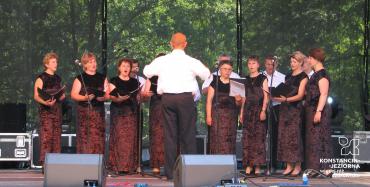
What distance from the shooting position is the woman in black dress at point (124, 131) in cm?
1207

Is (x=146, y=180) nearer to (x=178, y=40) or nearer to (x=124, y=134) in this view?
(x=124, y=134)

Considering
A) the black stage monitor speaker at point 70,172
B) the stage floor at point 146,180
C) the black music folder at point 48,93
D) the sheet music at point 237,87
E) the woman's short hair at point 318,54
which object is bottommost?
the stage floor at point 146,180

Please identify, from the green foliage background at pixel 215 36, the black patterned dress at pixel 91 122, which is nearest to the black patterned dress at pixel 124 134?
the black patterned dress at pixel 91 122

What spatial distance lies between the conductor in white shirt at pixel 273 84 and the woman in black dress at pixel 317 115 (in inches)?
18.3

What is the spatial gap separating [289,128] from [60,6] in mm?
5659

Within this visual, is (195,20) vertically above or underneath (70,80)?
above

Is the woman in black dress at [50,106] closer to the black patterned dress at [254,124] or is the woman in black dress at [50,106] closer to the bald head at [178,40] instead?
the bald head at [178,40]

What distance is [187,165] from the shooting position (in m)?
8.66

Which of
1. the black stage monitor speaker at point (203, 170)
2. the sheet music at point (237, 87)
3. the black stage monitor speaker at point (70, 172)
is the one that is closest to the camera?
the black stage monitor speaker at point (70, 172)

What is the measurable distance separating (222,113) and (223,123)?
5.3 inches

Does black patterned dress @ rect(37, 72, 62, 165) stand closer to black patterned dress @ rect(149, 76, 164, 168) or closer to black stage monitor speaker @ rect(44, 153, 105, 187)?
black patterned dress @ rect(149, 76, 164, 168)

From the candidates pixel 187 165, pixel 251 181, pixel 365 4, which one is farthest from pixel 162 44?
pixel 187 165

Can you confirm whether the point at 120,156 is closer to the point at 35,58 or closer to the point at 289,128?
the point at 289,128

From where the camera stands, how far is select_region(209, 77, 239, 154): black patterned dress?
476 inches
